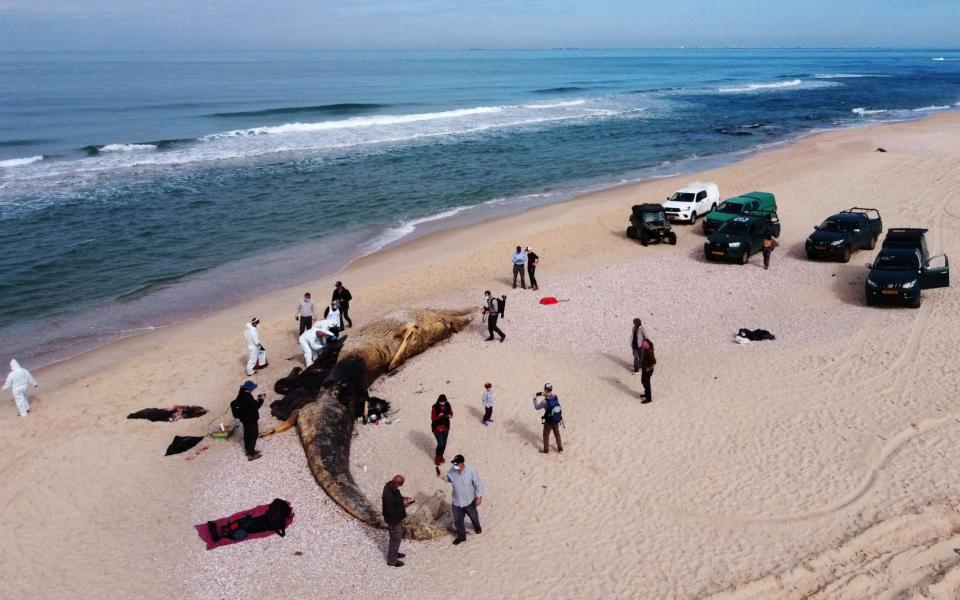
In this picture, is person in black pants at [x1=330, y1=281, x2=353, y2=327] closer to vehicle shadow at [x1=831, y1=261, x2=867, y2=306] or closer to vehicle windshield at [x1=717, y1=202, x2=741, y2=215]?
vehicle shadow at [x1=831, y1=261, x2=867, y2=306]

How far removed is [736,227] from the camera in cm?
2408

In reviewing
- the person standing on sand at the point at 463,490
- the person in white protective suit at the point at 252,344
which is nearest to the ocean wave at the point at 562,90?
the person in white protective suit at the point at 252,344

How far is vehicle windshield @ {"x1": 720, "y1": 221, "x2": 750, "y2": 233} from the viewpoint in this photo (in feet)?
78.5

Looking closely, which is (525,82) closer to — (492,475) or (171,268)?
(171,268)

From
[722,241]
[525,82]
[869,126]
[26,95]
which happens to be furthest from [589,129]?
[26,95]

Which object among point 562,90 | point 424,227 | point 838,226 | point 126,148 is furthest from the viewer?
point 562,90

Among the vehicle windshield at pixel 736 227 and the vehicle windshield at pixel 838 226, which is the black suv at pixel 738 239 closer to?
the vehicle windshield at pixel 736 227

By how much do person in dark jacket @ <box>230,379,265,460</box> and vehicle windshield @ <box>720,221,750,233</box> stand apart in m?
17.2

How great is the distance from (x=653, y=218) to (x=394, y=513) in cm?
1963

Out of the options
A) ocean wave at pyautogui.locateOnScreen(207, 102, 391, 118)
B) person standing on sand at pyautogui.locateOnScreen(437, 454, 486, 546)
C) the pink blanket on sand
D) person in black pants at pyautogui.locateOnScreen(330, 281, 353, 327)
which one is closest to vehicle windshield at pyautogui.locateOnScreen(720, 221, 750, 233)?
person in black pants at pyautogui.locateOnScreen(330, 281, 353, 327)

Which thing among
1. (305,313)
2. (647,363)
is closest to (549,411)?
(647,363)

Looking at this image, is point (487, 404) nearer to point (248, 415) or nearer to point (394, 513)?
point (394, 513)

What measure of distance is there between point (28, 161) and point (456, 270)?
35434 mm

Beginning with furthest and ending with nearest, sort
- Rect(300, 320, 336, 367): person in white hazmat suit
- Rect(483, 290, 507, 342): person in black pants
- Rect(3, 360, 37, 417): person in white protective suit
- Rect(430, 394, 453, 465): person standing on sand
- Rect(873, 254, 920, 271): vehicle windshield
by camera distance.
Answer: Rect(873, 254, 920, 271): vehicle windshield < Rect(483, 290, 507, 342): person in black pants < Rect(300, 320, 336, 367): person in white hazmat suit < Rect(3, 360, 37, 417): person in white protective suit < Rect(430, 394, 453, 465): person standing on sand
